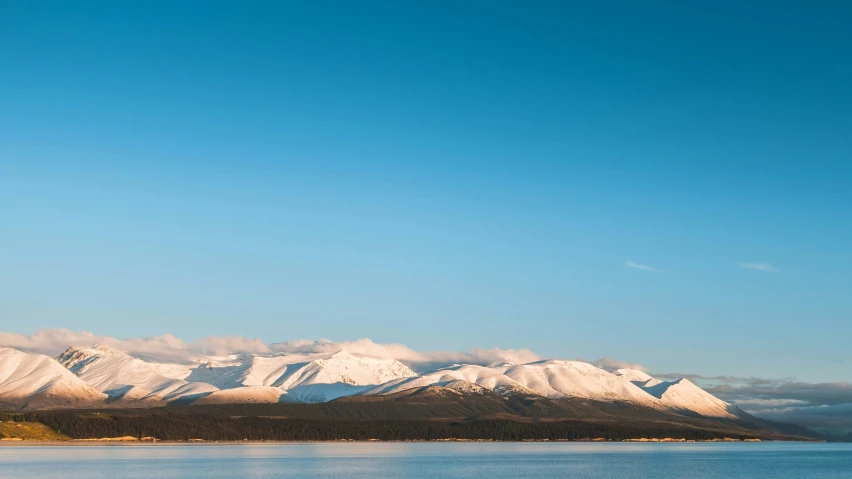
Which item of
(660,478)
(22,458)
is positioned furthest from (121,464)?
(660,478)

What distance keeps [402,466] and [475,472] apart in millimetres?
22806

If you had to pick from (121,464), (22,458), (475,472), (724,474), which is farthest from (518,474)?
(22,458)

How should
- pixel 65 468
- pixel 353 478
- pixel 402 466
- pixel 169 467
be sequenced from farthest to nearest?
pixel 402 466
pixel 169 467
pixel 65 468
pixel 353 478

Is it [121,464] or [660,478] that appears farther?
[121,464]

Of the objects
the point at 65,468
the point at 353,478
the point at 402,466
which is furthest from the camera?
the point at 402,466

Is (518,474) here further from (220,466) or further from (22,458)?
(22,458)

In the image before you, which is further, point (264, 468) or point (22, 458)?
point (22, 458)

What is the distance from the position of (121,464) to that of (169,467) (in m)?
15.3

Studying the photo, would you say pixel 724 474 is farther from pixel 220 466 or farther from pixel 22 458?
pixel 22 458

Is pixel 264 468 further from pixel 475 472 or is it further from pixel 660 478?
pixel 660 478

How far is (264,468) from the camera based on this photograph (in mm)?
175750

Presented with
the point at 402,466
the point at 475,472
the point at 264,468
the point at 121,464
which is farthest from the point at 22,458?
the point at 475,472

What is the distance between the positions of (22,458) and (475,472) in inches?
3956

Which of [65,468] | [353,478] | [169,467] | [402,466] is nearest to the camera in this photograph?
[353,478]
